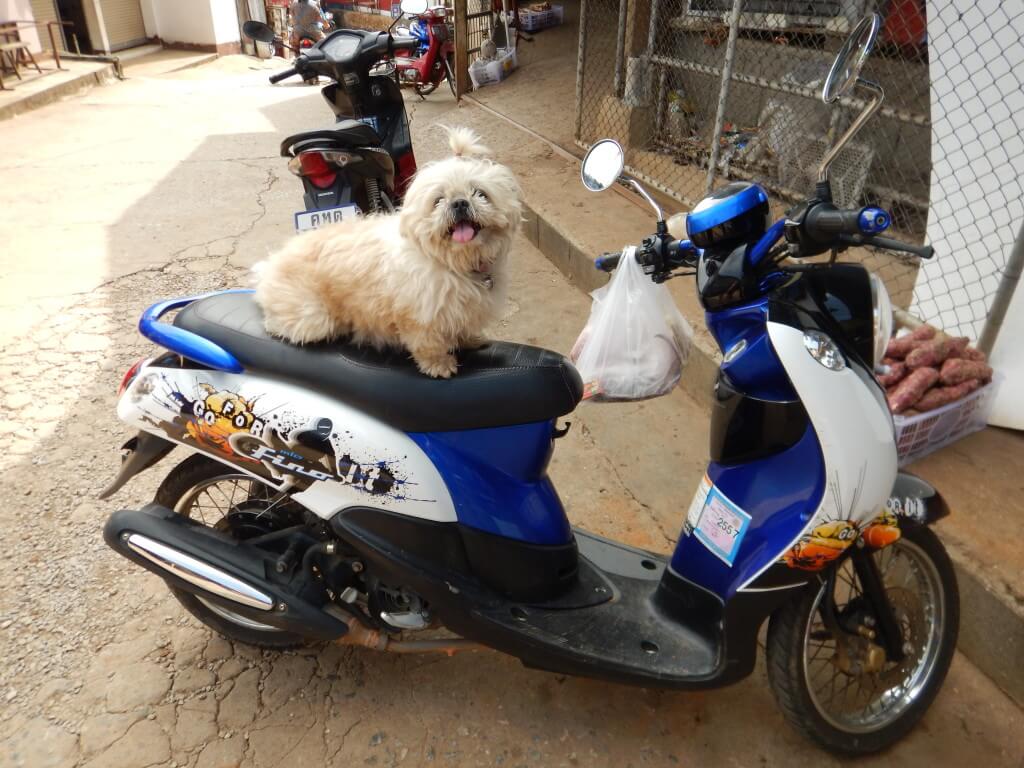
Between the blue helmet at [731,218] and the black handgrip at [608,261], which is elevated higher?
the blue helmet at [731,218]

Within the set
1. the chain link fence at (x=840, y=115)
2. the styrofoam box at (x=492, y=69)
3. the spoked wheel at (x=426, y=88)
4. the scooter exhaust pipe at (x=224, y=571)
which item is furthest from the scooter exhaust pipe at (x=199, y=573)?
the spoked wheel at (x=426, y=88)

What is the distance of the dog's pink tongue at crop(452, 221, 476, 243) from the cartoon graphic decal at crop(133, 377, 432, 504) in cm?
58

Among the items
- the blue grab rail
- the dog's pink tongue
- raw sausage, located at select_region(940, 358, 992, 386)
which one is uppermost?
the dog's pink tongue

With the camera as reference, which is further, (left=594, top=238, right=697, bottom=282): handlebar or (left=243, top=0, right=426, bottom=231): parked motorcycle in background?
(left=243, top=0, right=426, bottom=231): parked motorcycle in background


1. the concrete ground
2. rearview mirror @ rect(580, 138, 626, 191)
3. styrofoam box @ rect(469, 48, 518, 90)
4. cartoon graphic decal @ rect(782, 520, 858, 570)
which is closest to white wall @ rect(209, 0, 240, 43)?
styrofoam box @ rect(469, 48, 518, 90)

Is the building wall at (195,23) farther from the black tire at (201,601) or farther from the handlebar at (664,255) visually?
the handlebar at (664,255)

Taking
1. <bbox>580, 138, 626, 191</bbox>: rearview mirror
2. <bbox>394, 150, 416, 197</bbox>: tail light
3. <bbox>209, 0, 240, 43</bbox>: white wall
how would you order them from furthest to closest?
<bbox>209, 0, 240, 43</bbox>: white wall
<bbox>394, 150, 416, 197</bbox>: tail light
<bbox>580, 138, 626, 191</bbox>: rearview mirror

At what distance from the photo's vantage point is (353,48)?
4.13 meters

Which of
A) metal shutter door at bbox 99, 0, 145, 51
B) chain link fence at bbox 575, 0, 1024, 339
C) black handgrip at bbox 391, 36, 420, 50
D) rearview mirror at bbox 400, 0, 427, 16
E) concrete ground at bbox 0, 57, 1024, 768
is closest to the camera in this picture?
concrete ground at bbox 0, 57, 1024, 768

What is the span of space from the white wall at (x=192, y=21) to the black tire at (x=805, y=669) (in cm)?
1604

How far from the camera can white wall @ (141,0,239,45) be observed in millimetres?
14414

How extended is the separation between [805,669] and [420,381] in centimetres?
121

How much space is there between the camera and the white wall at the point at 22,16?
1075 centimetres

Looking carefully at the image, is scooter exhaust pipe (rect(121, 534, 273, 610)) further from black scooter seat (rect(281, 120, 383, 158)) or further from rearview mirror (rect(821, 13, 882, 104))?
black scooter seat (rect(281, 120, 383, 158))
